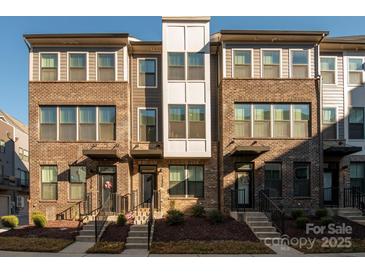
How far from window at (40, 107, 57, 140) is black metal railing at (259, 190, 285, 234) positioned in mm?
10811

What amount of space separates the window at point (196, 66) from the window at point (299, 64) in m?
4.73

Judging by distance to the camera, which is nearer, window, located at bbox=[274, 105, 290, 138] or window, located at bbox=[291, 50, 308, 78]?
window, located at bbox=[274, 105, 290, 138]

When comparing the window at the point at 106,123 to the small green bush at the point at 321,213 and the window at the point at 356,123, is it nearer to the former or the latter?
the small green bush at the point at 321,213

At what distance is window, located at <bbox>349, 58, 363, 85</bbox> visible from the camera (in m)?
21.0

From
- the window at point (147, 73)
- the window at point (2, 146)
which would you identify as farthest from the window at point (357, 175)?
the window at point (2, 146)

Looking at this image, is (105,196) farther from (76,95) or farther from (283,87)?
(283,87)

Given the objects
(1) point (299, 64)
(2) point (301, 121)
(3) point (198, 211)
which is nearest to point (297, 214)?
(3) point (198, 211)

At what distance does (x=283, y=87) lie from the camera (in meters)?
19.6

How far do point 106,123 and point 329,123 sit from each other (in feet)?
Result: 39.2

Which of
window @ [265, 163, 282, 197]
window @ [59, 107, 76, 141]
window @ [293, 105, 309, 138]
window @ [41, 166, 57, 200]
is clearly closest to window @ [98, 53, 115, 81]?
window @ [59, 107, 76, 141]

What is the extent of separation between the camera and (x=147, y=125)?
797 inches

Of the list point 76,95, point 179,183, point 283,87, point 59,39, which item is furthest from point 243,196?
point 59,39

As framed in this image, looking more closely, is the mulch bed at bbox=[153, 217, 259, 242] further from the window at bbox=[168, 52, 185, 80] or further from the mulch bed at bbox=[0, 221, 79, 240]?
the window at bbox=[168, 52, 185, 80]

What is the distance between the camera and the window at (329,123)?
68.2ft
